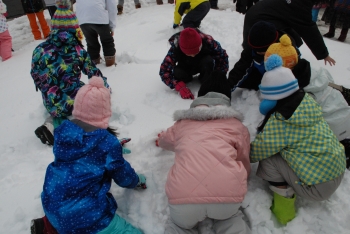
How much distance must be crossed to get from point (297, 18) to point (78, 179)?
2.56 m

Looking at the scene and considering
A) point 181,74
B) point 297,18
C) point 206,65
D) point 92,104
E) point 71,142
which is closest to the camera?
point 71,142

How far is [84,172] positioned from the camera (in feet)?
4.88

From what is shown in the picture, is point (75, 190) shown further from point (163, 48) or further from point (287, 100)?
point (163, 48)

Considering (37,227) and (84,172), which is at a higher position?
(84,172)

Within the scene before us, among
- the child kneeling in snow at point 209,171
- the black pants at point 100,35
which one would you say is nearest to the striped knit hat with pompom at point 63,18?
the black pants at point 100,35

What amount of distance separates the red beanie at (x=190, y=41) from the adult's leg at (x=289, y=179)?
1.39 metres

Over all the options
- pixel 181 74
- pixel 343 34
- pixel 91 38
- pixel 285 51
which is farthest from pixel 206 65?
pixel 343 34

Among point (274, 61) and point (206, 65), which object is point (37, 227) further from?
point (206, 65)

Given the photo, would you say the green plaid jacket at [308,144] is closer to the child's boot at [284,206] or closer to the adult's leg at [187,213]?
the child's boot at [284,206]

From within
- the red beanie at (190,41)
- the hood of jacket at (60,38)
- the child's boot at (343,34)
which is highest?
the hood of jacket at (60,38)

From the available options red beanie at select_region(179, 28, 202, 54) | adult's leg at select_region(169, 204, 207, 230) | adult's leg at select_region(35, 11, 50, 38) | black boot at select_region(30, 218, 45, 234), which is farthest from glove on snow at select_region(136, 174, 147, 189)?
adult's leg at select_region(35, 11, 50, 38)

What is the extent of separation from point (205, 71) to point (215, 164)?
5.14 feet

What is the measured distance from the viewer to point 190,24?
4.63 metres

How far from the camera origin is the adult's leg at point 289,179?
1.63 meters
